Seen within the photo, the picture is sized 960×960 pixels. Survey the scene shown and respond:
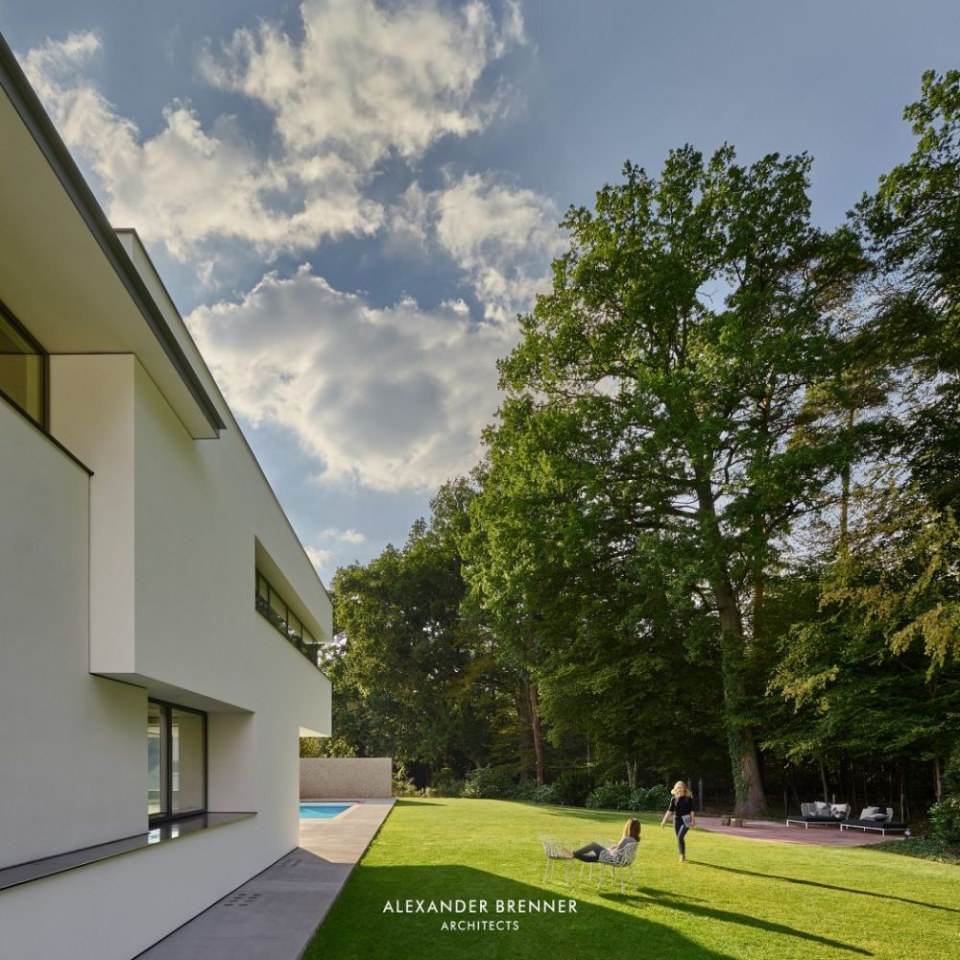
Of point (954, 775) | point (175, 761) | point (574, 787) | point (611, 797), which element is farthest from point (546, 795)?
point (175, 761)

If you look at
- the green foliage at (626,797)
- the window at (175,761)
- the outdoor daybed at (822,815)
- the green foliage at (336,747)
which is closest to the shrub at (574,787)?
the green foliage at (626,797)

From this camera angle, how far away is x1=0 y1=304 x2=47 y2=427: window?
6.34 metres

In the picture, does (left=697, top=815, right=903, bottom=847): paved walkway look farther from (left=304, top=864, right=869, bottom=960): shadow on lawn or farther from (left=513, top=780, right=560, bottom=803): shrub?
(left=513, top=780, right=560, bottom=803): shrub

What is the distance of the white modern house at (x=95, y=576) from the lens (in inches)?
209

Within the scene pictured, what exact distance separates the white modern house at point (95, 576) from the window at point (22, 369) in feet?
0.06

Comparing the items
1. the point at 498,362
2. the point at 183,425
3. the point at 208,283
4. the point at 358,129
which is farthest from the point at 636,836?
the point at 498,362

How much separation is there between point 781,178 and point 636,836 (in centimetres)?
1791

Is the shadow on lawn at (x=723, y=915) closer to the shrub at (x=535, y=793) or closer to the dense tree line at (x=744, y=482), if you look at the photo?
the dense tree line at (x=744, y=482)

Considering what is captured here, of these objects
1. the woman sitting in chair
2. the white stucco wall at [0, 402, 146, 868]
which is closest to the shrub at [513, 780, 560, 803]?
the woman sitting in chair

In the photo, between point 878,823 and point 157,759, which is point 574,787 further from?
point 157,759

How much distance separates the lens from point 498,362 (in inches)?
1040

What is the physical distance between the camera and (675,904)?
977cm

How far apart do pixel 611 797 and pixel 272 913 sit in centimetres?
2058

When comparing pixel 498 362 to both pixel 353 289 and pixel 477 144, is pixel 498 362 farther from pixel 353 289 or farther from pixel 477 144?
pixel 477 144
